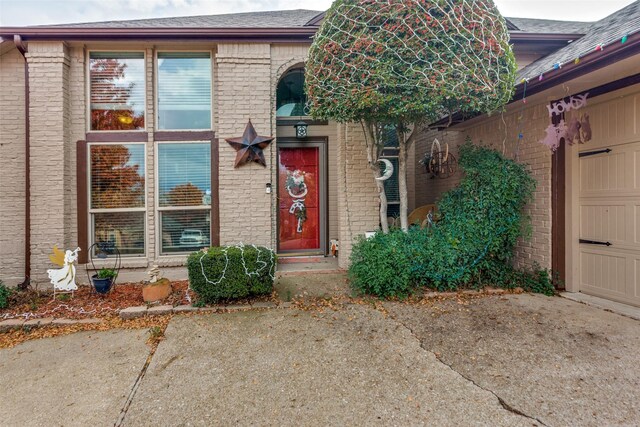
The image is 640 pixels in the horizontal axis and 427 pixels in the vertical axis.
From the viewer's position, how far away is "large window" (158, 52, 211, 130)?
529cm

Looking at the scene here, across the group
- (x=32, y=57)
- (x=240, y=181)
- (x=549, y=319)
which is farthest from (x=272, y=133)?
(x=549, y=319)

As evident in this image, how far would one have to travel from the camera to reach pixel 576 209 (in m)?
4.26

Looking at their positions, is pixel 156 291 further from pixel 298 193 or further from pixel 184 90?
pixel 184 90

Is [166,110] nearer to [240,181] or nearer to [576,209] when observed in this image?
[240,181]

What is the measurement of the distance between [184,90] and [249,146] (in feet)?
5.15

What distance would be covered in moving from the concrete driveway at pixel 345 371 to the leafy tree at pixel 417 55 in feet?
8.25

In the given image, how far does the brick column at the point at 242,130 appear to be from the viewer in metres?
5.07

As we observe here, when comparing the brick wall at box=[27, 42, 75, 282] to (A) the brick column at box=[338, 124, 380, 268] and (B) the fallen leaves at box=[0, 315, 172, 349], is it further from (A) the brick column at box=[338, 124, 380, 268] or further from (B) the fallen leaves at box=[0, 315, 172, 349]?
(A) the brick column at box=[338, 124, 380, 268]

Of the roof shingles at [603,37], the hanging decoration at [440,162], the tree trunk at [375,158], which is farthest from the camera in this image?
the hanging decoration at [440,162]

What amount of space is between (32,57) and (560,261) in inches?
330

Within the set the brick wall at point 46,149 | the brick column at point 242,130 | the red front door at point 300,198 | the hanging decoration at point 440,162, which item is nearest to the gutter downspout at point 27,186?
the brick wall at point 46,149

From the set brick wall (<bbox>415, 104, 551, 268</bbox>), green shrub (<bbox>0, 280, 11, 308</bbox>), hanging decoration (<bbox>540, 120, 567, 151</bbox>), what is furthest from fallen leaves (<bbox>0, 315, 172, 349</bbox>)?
hanging decoration (<bbox>540, 120, 567, 151</bbox>)

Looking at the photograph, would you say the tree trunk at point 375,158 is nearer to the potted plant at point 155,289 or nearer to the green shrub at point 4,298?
the potted plant at point 155,289

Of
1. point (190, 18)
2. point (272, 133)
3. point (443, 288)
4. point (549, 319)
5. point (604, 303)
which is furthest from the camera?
point (190, 18)
